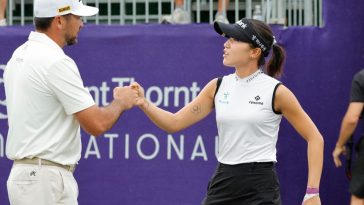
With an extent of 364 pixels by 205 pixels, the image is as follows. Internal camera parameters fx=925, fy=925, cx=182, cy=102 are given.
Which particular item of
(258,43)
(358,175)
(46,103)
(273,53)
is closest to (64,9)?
(46,103)

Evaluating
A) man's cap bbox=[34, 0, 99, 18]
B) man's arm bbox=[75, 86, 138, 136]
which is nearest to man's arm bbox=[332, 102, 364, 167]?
man's arm bbox=[75, 86, 138, 136]

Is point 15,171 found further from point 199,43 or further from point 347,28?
point 347,28

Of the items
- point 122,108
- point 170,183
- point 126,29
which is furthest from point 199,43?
point 122,108

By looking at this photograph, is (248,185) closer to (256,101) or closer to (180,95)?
(256,101)

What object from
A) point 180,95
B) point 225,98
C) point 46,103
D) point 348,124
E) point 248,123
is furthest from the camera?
point 180,95

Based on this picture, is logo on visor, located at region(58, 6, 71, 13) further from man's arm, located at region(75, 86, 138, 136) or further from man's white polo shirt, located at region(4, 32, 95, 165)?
man's arm, located at region(75, 86, 138, 136)

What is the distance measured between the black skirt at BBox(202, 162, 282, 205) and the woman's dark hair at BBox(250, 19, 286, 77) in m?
0.62

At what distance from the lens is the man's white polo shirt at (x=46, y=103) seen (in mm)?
4828

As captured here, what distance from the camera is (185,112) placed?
5719 millimetres

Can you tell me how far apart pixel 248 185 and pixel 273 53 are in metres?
0.86

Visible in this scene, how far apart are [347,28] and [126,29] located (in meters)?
1.89

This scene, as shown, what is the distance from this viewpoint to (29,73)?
192 inches

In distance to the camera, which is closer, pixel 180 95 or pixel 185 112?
pixel 185 112

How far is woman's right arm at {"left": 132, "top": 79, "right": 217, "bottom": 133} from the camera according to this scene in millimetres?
5629
